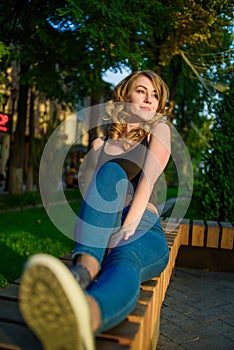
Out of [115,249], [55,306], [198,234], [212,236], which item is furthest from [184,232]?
[55,306]

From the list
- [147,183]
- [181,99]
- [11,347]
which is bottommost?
[11,347]

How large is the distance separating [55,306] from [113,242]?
80 centimetres

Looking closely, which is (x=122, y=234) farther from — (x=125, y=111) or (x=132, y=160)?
(x=125, y=111)

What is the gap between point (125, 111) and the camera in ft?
9.52

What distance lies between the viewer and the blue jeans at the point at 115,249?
157cm

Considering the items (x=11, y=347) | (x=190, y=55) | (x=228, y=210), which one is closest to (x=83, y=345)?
(x=11, y=347)

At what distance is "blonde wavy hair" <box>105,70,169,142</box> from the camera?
278cm

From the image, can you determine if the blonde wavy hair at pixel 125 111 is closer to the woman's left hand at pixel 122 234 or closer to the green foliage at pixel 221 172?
the woman's left hand at pixel 122 234

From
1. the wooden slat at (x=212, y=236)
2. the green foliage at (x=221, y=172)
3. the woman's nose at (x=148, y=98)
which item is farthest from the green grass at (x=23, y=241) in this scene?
the green foliage at (x=221, y=172)

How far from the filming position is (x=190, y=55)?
11.3m

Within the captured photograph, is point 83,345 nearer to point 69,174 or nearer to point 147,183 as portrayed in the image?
point 147,183

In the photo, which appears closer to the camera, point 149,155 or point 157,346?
point 149,155

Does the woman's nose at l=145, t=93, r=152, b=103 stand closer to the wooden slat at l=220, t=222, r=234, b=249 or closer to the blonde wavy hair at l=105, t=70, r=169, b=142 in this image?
the blonde wavy hair at l=105, t=70, r=169, b=142

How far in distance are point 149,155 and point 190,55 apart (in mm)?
9477
